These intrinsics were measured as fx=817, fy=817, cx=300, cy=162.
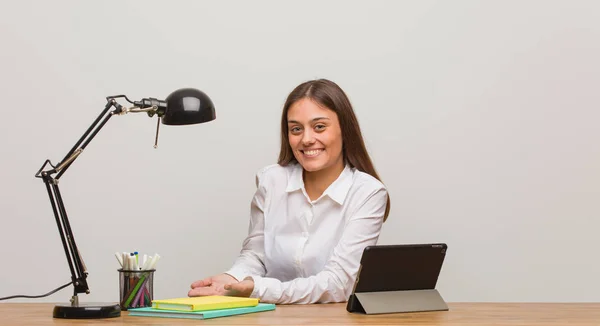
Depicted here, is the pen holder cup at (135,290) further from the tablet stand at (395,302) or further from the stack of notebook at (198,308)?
the tablet stand at (395,302)

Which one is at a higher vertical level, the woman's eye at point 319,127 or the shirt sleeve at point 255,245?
the woman's eye at point 319,127

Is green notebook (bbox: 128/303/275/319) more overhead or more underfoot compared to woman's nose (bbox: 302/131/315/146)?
more underfoot

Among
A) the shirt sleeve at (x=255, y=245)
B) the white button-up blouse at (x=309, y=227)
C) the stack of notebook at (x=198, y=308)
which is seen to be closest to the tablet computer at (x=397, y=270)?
the stack of notebook at (x=198, y=308)

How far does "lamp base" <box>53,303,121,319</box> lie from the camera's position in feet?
6.20

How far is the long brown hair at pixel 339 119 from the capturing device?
293 centimetres

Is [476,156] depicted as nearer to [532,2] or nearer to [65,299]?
[532,2]

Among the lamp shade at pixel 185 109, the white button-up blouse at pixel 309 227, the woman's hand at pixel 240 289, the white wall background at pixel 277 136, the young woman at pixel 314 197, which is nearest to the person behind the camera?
the lamp shade at pixel 185 109

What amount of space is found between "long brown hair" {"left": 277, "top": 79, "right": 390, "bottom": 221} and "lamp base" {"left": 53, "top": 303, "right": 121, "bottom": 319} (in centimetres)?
125

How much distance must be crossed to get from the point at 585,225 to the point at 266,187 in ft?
5.48

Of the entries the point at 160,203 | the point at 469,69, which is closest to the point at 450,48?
the point at 469,69

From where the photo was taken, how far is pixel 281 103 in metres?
3.81

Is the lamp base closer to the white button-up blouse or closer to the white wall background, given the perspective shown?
the white button-up blouse

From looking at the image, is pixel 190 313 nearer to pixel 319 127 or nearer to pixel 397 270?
pixel 397 270

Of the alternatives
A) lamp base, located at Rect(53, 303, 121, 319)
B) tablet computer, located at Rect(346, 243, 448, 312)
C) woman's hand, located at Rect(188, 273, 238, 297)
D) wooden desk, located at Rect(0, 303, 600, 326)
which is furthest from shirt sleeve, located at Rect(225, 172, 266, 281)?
lamp base, located at Rect(53, 303, 121, 319)
